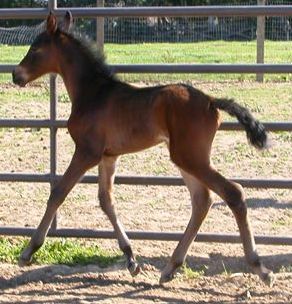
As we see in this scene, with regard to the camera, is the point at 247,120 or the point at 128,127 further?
the point at 128,127

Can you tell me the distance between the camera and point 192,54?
21.3 meters

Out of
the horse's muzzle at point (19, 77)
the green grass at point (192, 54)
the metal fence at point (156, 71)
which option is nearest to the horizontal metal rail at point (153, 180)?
the metal fence at point (156, 71)

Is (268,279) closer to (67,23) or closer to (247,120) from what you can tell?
(247,120)

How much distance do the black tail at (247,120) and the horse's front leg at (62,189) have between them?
875 mm

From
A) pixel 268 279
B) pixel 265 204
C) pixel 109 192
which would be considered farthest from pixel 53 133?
pixel 265 204

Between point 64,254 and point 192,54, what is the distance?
15.1 metres

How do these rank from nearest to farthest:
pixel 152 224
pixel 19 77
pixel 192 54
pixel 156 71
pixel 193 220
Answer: pixel 193 220
pixel 19 77
pixel 156 71
pixel 152 224
pixel 192 54

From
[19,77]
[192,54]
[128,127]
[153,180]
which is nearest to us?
[128,127]

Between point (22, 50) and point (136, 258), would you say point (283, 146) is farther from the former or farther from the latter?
point (22, 50)

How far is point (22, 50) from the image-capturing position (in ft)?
70.4

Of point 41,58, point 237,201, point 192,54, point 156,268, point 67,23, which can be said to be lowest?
point 192,54

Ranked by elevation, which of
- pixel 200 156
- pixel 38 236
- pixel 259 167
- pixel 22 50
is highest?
pixel 200 156

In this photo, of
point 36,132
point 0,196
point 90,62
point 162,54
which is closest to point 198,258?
point 90,62

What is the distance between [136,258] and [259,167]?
117 inches
